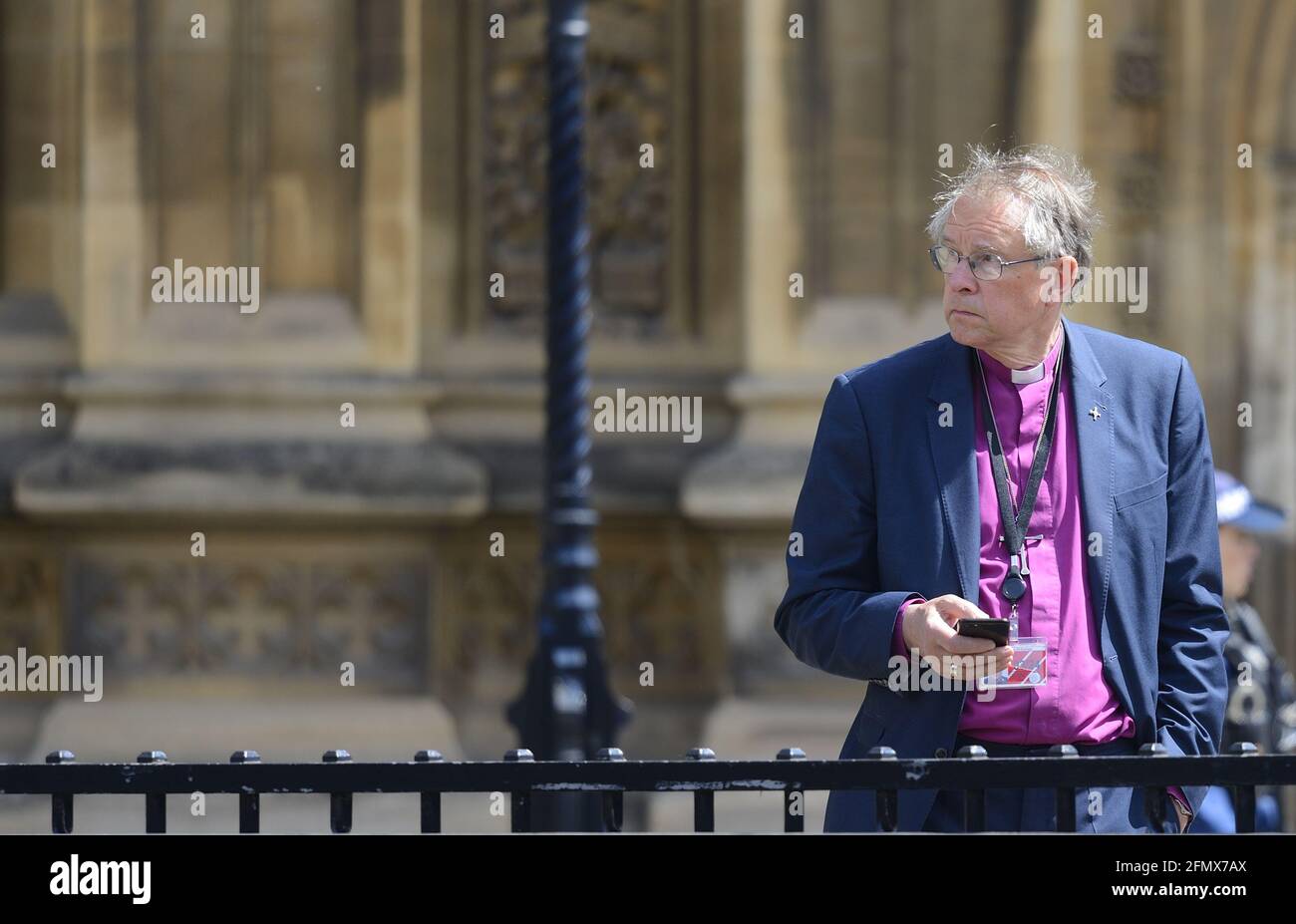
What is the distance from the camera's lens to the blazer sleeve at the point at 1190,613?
308cm

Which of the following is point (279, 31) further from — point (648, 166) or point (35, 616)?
point (35, 616)

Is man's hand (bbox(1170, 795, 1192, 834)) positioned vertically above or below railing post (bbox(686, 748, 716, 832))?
below

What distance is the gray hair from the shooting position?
3.11 meters

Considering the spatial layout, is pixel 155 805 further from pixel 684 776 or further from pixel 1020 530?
pixel 1020 530

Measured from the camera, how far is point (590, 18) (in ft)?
27.7

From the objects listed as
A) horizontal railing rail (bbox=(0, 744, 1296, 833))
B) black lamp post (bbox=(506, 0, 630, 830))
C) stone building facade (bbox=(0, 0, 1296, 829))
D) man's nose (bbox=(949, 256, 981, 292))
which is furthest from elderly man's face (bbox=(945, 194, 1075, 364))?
stone building facade (bbox=(0, 0, 1296, 829))

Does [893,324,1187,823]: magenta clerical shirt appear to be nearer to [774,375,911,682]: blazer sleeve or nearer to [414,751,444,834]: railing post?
[774,375,911,682]: blazer sleeve

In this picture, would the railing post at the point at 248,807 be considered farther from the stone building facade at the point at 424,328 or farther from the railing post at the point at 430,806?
the stone building facade at the point at 424,328

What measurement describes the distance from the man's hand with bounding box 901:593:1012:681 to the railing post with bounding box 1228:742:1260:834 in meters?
0.34

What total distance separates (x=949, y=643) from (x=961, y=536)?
0.80 ft

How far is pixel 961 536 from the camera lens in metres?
3.05

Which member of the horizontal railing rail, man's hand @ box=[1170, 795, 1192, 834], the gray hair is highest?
the gray hair

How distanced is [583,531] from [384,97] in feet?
7.90
